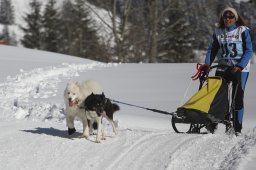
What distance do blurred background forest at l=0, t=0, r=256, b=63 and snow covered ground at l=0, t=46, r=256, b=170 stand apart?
31.5 ft

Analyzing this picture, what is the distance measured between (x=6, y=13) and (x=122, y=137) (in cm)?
9607

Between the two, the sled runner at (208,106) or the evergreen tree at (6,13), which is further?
the evergreen tree at (6,13)

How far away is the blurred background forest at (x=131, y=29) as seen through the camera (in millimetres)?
33125

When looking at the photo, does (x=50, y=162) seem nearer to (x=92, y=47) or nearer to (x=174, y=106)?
(x=174, y=106)

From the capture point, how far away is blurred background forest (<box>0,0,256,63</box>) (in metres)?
33.1

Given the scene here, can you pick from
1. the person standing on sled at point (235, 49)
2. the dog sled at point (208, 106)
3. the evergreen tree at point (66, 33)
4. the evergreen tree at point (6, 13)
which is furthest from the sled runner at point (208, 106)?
the evergreen tree at point (6, 13)

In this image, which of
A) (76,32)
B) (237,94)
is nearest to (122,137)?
(237,94)

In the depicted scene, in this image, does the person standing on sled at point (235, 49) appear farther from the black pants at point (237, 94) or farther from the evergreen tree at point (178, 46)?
the evergreen tree at point (178, 46)

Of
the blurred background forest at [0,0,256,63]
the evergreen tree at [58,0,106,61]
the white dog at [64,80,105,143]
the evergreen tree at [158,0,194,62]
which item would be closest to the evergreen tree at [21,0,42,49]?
the blurred background forest at [0,0,256,63]

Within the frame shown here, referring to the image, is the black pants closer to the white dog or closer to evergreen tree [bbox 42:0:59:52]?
the white dog

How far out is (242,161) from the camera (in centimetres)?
528

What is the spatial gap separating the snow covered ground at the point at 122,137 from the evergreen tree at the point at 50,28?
38.9 meters

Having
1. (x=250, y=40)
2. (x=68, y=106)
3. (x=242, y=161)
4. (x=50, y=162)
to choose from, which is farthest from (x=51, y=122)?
(x=242, y=161)

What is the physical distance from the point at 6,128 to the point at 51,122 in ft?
3.52
